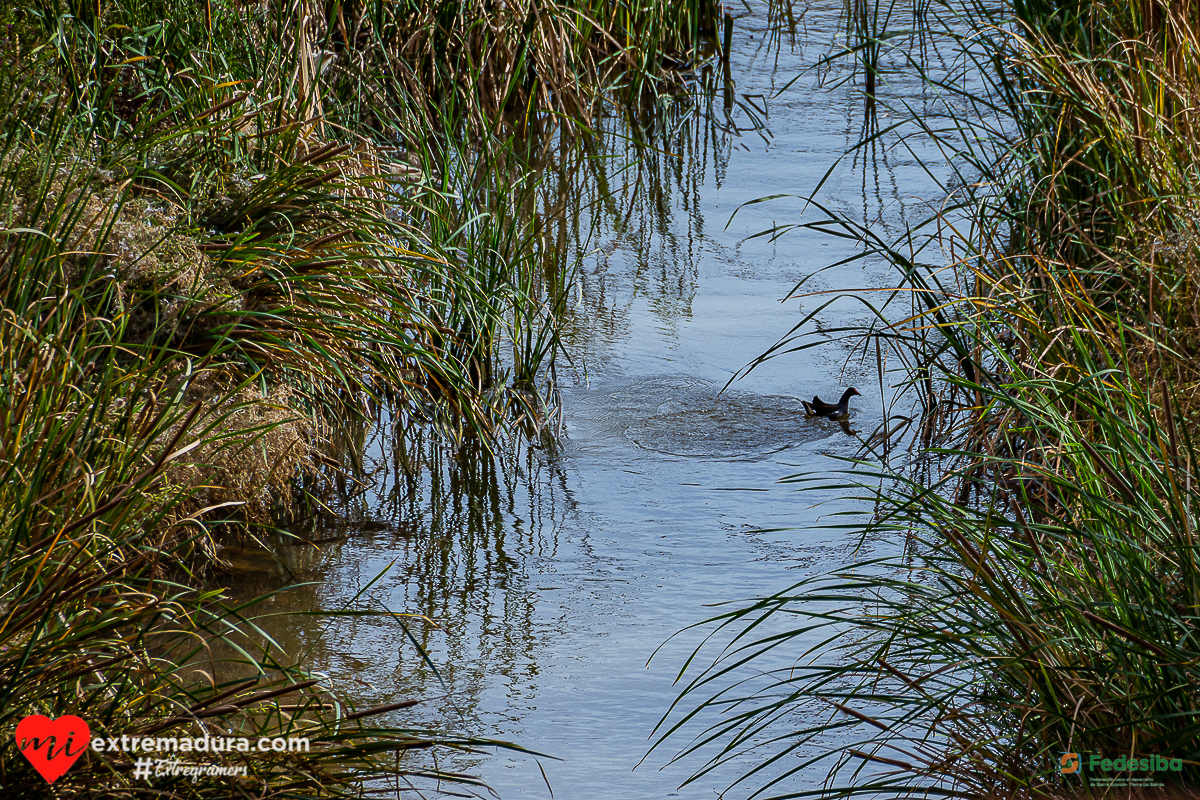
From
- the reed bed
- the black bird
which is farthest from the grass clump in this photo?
the black bird

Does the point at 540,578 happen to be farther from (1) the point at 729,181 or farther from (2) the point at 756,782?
(1) the point at 729,181

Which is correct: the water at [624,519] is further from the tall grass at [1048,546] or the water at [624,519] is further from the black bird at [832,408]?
the tall grass at [1048,546]

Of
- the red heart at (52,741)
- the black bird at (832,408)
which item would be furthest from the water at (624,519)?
the red heart at (52,741)

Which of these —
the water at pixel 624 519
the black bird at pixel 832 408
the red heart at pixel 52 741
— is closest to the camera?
the red heart at pixel 52 741

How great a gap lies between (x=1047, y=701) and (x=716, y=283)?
3.28 metres

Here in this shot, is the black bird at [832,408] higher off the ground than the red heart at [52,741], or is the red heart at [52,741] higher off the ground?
the red heart at [52,741]

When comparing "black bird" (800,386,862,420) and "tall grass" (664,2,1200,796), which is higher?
"tall grass" (664,2,1200,796)

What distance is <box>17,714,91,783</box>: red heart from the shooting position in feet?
6.73

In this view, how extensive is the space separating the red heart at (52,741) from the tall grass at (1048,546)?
3.44ft

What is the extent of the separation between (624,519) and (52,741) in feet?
6.30

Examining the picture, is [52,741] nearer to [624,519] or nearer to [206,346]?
[206,346]

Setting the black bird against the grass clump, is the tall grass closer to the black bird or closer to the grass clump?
the black bird

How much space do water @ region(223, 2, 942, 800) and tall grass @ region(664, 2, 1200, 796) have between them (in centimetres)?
20

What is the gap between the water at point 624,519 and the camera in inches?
112
